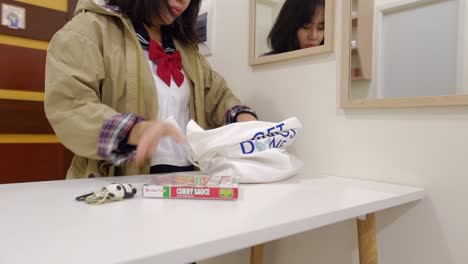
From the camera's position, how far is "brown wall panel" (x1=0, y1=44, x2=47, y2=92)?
1271 millimetres

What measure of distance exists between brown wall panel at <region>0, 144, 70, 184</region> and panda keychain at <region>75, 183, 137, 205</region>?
1014 millimetres

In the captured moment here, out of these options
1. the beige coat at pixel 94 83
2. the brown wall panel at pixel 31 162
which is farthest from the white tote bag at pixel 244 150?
the brown wall panel at pixel 31 162

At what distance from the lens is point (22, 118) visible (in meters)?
1.32

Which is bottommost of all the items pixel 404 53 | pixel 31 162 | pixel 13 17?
pixel 31 162

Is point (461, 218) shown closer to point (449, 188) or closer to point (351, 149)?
point (449, 188)

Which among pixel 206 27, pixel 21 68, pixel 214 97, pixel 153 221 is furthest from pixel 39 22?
pixel 153 221

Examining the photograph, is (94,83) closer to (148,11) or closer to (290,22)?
(148,11)

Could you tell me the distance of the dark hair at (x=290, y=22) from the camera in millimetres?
931

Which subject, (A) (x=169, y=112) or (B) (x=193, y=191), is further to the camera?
(A) (x=169, y=112)

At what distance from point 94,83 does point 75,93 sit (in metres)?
0.05

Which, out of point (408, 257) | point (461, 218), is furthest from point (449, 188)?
point (408, 257)

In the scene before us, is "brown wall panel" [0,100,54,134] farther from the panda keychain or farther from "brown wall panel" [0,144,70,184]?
the panda keychain

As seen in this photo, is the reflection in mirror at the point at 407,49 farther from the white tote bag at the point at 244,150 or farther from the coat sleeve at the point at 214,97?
the coat sleeve at the point at 214,97

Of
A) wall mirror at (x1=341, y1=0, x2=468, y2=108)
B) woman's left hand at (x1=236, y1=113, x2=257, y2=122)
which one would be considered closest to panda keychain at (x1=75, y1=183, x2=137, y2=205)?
woman's left hand at (x1=236, y1=113, x2=257, y2=122)
